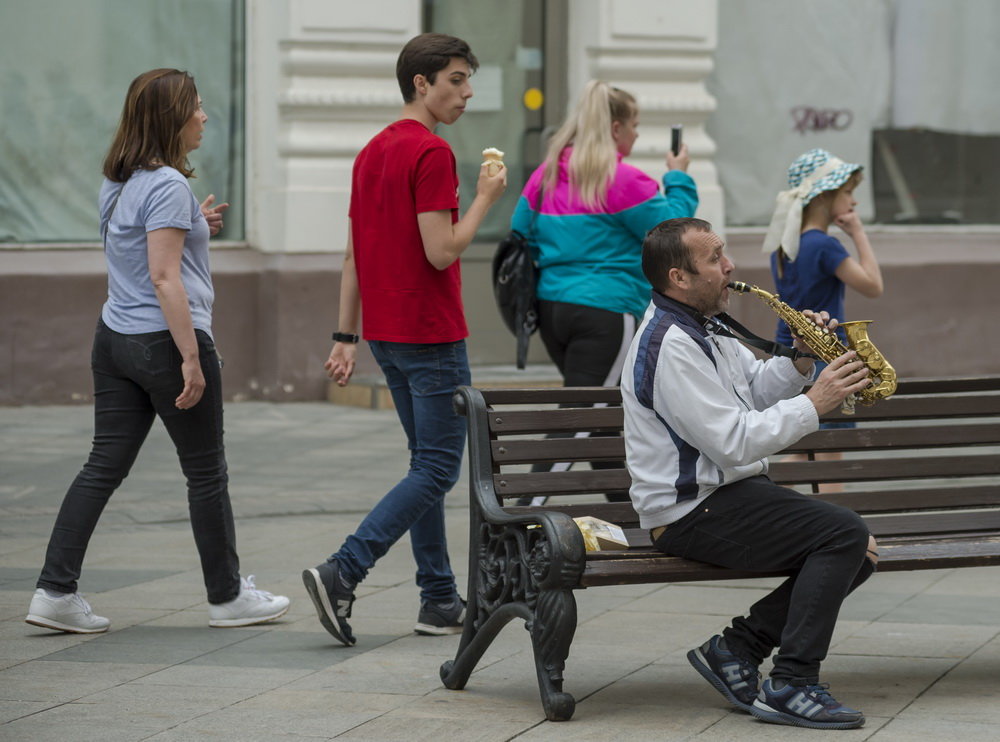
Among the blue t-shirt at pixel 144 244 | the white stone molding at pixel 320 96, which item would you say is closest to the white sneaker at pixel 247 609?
the blue t-shirt at pixel 144 244

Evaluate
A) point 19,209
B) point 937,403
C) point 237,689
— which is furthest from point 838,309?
point 19,209

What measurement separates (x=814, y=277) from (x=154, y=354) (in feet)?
9.80

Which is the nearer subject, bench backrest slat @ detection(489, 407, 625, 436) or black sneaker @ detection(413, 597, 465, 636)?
bench backrest slat @ detection(489, 407, 625, 436)

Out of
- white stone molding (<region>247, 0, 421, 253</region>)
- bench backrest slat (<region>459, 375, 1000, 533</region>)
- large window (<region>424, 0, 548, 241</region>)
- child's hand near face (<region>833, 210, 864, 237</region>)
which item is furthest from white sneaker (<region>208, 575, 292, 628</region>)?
large window (<region>424, 0, 548, 241</region>)

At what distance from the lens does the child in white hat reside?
24.7 ft

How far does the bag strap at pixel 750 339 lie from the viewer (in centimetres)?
475

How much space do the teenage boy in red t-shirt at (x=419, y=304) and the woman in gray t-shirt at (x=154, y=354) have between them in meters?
0.52

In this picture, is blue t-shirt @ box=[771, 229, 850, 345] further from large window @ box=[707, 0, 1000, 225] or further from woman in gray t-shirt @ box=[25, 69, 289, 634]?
large window @ box=[707, 0, 1000, 225]

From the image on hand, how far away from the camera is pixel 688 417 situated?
181 inches

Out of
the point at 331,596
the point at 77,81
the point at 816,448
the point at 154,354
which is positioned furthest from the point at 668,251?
the point at 77,81

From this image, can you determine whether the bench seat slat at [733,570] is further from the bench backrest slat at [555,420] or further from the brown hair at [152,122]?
the brown hair at [152,122]

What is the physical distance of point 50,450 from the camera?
987 cm

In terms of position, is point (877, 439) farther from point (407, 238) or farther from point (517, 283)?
point (517, 283)

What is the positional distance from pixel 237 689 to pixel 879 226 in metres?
9.94
